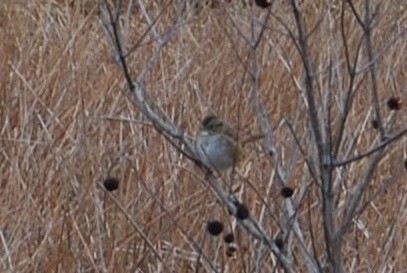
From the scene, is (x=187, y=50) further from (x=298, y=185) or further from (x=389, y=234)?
(x=389, y=234)

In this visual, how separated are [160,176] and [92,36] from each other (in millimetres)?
952

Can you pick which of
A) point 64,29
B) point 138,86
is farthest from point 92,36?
point 138,86

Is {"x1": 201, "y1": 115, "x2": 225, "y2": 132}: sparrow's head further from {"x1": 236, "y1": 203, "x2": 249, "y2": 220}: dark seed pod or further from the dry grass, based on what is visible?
{"x1": 236, "y1": 203, "x2": 249, "y2": 220}: dark seed pod

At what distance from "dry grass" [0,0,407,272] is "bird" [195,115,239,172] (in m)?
0.06

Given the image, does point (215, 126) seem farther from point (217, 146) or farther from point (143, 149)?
point (143, 149)

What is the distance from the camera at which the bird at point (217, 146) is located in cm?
216

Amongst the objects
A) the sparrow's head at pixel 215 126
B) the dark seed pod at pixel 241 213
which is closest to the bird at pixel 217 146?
the sparrow's head at pixel 215 126

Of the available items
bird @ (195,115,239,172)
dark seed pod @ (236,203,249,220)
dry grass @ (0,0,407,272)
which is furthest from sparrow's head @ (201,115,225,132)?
dark seed pod @ (236,203,249,220)

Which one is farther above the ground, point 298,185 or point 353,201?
point 353,201

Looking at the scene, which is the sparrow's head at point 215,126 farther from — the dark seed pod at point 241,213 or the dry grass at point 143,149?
the dark seed pod at point 241,213

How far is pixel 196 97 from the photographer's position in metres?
3.37

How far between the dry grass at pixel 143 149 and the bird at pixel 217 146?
65 mm

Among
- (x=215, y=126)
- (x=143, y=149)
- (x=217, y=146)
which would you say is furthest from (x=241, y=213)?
(x=143, y=149)

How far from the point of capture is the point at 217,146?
2.25 meters
